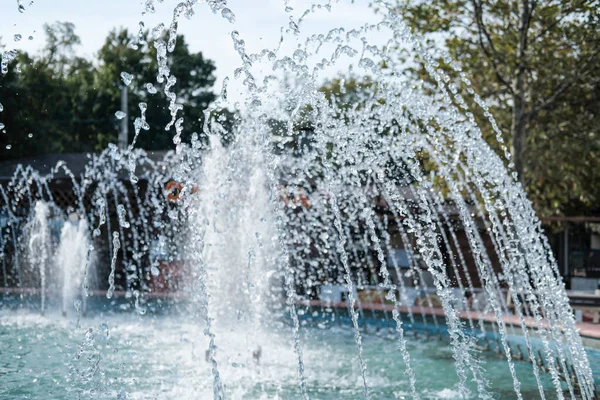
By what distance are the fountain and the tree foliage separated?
1201 cm

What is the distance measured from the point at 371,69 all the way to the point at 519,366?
406cm

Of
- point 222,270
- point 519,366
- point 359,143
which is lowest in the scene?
point 519,366

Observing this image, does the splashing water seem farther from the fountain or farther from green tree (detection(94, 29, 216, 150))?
green tree (detection(94, 29, 216, 150))

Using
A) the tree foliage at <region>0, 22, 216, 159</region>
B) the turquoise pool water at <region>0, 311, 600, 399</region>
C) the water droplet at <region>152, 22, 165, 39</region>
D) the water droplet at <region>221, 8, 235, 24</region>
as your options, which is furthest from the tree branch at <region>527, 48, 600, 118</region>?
the tree foliage at <region>0, 22, 216, 159</region>

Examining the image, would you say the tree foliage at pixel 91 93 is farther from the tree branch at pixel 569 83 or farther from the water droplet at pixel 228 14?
the water droplet at pixel 228 14

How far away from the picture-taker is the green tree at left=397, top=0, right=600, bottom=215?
14.4 m

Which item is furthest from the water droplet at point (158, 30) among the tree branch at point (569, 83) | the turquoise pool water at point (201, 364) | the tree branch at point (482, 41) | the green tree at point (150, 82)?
the green tree at point (150, 82)

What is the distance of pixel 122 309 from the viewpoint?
543 inches

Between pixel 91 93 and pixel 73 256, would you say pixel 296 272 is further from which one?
pixel 91 93

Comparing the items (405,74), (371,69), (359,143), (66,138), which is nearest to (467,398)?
(371,69)

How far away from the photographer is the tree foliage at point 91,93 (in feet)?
104

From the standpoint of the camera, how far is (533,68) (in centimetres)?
1440

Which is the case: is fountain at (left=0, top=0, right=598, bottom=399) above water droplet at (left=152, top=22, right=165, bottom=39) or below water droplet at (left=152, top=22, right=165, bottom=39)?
below

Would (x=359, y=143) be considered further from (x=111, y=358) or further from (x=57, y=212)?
(x=57, y=212)
